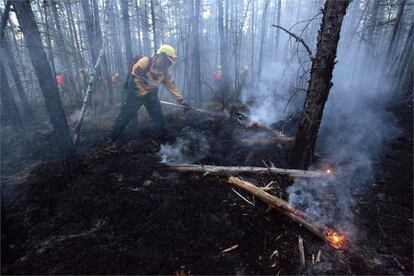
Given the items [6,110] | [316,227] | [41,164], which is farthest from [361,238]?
[6,110]

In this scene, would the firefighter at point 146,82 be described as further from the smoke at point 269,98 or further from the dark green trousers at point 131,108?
the smoke at point 269,98

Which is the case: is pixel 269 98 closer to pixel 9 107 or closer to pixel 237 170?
pixel 237 170

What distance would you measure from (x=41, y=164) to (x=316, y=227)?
588cm

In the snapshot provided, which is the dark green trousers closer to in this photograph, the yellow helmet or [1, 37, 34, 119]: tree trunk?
the yellow helmet

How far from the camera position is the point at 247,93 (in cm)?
1387

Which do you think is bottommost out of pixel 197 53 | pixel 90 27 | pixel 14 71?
pixel 14 71

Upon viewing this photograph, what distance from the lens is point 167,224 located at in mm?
3705

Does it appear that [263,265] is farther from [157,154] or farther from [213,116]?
[213,116]

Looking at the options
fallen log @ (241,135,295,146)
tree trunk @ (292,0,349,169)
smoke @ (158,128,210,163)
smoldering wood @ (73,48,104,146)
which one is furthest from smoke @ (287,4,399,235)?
smoldering wood @ (73,48,104,146)

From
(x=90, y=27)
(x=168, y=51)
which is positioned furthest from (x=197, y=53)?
(x=168, y=51)

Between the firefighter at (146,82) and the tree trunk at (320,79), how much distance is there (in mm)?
3558

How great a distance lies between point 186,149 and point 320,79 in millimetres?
3472

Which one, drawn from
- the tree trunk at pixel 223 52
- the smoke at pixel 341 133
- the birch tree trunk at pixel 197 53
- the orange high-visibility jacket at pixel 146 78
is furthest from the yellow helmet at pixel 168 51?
the birch tree trunk at pixel 197 53

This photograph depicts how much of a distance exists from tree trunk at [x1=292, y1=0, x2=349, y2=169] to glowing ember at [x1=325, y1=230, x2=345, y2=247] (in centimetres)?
163
